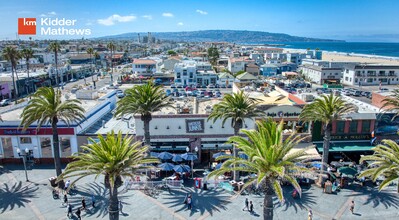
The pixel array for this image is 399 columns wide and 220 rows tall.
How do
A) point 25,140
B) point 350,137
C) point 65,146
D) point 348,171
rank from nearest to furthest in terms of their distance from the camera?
point 348,171 < point 25,140 < point 65,146 < point 350,137

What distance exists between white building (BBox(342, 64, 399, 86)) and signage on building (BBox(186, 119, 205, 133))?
254 feet

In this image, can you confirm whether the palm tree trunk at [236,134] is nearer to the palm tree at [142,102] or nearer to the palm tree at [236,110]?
the palm tree at [236,110]

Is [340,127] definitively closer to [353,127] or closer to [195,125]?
[353,127]

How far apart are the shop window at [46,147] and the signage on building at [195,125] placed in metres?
17.3

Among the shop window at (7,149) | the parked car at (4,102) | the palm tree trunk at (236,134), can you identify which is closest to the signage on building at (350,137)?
the palm tree trunk at (236,134)

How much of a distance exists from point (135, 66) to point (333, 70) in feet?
237

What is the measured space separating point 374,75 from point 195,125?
8246 centimetres

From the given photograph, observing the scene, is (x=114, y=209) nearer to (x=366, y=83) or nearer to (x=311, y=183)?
(x=311, y=183)

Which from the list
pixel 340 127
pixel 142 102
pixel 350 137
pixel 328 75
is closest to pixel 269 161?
pixel 142 102

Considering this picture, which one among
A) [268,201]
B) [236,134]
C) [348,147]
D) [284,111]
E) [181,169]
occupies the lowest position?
[181,169]

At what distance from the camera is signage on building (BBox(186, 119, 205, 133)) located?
3744 centimetres

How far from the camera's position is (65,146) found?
3866cm

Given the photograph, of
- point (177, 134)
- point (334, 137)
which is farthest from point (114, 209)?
point (334, 137)

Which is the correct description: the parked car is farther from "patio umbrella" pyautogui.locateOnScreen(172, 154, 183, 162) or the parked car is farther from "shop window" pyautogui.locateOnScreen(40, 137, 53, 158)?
"patio umbrella" pyautogui.locateOnScreen(172, 154, 183, 162)
